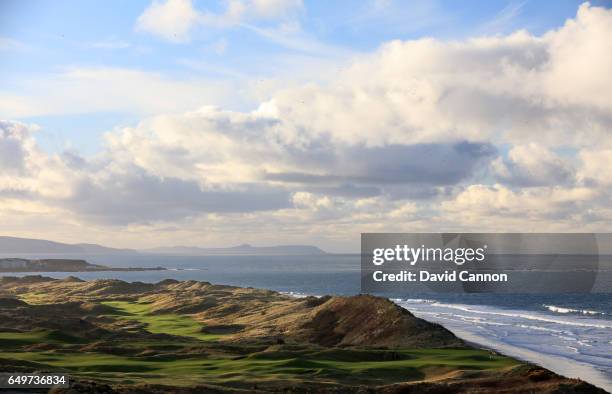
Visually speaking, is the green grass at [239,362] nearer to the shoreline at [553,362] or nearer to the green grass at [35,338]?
the green grass at [35,338]

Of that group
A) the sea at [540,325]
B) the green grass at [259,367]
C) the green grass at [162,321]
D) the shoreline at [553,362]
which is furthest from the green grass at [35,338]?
the sea at [540,325]

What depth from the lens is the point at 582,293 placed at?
17050cm

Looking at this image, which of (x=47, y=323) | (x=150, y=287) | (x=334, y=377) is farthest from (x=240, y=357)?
(x=150, y=287)

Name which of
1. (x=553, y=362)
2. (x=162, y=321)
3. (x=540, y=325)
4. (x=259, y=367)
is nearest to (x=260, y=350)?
(x=259, y=367)

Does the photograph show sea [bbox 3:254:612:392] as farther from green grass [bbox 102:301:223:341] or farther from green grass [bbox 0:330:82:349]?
green grass [bbox 0:330:82:349]

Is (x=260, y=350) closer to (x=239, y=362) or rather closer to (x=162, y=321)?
(x=239, y=362)

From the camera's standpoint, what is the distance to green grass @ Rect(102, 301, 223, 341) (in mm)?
83312

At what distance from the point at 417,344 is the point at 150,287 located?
362ft

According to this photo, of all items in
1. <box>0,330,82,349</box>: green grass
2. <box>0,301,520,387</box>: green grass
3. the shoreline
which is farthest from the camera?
<box>0,330,82,349</box>: green grass

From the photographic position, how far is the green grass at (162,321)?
83.3 m

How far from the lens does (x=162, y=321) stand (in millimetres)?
99500

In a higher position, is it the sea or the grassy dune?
the grassy dune

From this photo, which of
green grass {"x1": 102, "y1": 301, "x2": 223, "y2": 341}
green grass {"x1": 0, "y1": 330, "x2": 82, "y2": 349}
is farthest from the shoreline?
green grass {"x1": 0, "y1": 330, "x2": 82, "y2": 349}

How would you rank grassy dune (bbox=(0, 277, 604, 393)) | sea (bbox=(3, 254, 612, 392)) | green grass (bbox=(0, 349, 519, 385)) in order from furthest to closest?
sea (bbox=(3, 254, 612, 392)) < green grass (bbox=(0, 349, 519, 385)) < grassy dune (bbox=(0, 277, 604, 393))
